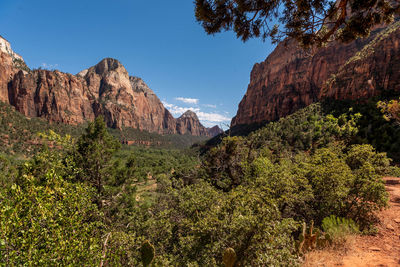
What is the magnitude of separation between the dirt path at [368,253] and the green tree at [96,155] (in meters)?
11.3

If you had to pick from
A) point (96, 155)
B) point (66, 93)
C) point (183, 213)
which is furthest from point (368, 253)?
point (66, 93)

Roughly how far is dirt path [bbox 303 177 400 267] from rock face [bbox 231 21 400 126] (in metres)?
6.38

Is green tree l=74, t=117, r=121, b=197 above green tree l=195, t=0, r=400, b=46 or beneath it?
beneath

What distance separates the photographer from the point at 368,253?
5.25 m

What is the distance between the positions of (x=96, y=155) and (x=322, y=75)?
3729 inches

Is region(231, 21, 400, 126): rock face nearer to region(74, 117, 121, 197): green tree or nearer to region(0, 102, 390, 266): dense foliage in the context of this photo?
region(0, 102, 390, 266): dense foliage

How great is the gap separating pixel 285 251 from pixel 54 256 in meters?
5.18

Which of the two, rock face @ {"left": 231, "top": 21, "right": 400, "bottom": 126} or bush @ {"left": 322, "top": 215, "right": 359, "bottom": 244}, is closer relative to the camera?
bush @ {"left": 322, "top": 215, "right": 359, "bottom": 244}

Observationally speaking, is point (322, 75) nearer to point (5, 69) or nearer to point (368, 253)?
point (368, 253)

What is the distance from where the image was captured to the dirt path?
15.8 feet

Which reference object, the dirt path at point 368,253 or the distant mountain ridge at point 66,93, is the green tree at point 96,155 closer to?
the dirt path at point 368,253

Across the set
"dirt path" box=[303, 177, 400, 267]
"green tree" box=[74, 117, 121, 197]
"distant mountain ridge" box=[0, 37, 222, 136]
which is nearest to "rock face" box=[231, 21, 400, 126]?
"dirt path" box=[303, 177, 400, 267]

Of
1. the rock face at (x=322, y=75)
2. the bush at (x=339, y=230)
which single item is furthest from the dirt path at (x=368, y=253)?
the rock face at (x=322, y=75)

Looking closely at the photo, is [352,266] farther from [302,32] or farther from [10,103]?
[10,103]
